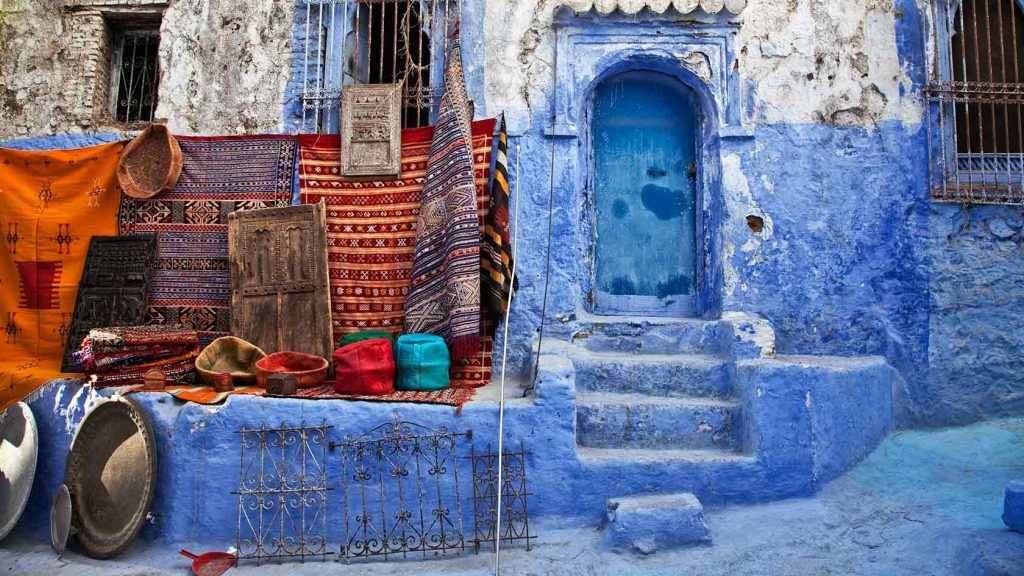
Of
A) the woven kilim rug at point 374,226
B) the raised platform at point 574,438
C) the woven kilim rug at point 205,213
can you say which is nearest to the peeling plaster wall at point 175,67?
the woven kilim rug at point 205,213

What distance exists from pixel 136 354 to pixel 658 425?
361cm

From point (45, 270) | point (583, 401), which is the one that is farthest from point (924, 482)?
point (45, 270)

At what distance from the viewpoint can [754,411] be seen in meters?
4.52

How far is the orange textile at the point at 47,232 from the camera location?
5.72 metres

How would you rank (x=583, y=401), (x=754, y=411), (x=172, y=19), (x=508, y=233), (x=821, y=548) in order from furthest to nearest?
(x=172, y=19), (x=508, y=233), (x=583, y=401), (x=754, y=411), (x=821, y=548)

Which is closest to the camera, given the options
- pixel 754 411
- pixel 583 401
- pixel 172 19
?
pixel 754 411

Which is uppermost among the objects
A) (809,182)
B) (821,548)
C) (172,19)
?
(172,19)

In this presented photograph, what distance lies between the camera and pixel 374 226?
5.75 meters

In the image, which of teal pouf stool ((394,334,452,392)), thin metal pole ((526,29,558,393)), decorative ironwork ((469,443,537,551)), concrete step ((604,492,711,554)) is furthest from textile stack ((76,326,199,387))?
concrete step ((604,492,711,554))

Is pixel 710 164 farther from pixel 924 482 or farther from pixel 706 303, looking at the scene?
pixel 924 482

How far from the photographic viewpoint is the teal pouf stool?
4867 millimetres

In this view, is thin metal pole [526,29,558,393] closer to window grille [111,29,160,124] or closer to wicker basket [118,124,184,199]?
wicker basket [118,124,184,199]

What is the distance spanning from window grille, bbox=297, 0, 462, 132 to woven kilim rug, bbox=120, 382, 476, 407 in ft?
8.03

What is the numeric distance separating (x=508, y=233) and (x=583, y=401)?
1.45 metres
